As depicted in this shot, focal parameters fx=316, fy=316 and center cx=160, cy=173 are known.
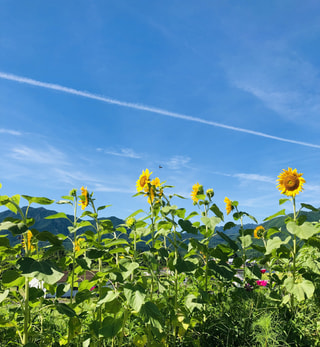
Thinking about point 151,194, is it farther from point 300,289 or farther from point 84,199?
point 300,289

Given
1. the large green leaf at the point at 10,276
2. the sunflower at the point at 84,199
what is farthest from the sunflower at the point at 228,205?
the large green leaf at the point at 10,276

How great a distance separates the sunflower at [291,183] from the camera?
3.02 metres

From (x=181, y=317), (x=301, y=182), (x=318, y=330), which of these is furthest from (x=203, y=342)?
(x=301, y=182)

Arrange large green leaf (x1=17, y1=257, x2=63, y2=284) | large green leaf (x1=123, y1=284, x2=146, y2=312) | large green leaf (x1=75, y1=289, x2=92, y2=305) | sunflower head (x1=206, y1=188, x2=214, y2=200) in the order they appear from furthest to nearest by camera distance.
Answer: sunflower head (x1=206, y1=188, x2=214, y2=200)
large green leaf (x1=75, y1=289, x2=92, y2=305)
large green leaf (x1=123, y1=284, x2=146, y2=312)
large green leaf (x1=17, y1=257, x2=63, y2=284)

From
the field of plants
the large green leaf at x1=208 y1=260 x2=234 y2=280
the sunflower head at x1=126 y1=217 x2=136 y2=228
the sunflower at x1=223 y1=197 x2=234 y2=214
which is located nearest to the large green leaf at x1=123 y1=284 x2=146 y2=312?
the field of plants

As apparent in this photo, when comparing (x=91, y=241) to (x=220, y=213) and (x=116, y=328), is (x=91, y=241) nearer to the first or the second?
(x=116, y=328)

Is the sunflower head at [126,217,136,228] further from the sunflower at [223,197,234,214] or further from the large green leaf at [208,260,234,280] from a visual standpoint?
the sunflower at [223,197,234,214]

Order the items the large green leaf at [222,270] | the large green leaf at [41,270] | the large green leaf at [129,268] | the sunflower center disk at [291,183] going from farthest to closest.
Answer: the sunflower center disk at [291,183] → the large green leaf at [222,270] → the large green leaf at [129,268] → the large green leaf at [41,270]

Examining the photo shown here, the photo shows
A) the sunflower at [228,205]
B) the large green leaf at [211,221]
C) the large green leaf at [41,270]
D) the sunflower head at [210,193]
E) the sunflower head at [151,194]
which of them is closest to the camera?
the large green leaf at [41,270]

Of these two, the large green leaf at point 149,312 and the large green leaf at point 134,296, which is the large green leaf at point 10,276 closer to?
the large green leaf at point 134,296

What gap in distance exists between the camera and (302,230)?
8.23ft

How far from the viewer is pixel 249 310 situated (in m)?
2.93

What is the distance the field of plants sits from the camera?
2.10 m

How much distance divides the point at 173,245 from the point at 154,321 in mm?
723
